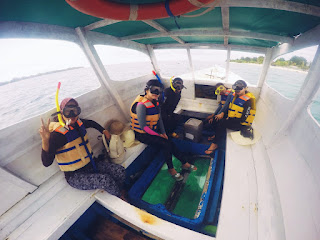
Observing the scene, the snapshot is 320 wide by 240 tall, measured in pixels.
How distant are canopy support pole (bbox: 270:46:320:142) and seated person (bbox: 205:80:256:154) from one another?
2.87 ft

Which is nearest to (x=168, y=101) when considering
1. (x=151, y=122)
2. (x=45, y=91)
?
(x=151, y=122)

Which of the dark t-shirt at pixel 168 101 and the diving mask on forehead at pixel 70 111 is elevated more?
the diving mask on forehead at pixel 70 111

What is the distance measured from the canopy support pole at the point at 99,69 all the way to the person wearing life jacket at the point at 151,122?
2.37ft

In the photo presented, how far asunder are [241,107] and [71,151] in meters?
2.94

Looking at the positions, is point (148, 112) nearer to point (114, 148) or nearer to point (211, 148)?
point (114, 148)

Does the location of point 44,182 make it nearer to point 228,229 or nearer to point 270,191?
point 228,229

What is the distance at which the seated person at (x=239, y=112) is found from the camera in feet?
8.71

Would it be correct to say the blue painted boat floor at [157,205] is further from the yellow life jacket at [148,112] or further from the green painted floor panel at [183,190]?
the yellow life jacket at [148,112]

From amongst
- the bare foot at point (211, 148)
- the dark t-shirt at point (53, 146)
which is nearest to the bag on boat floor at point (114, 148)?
the dark t-shirt at point (53, 146)

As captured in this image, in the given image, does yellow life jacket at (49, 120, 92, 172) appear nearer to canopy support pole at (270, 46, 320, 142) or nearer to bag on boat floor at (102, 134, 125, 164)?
bag on boat floor at (102, 134, 125, 164)

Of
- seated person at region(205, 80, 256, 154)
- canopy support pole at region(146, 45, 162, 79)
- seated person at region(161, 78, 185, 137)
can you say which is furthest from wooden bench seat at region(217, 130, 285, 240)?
canopy support pole at region(146, 45, 162, 79)

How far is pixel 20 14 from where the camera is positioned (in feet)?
4.76

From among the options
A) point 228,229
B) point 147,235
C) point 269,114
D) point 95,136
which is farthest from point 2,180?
point 269,114

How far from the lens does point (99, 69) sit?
9.03 feet
